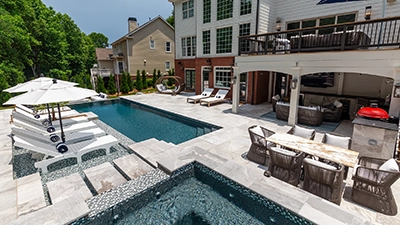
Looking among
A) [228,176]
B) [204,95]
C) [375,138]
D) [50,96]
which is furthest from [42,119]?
[375,138]

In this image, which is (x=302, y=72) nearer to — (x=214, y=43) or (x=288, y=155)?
(x=288, y=155)

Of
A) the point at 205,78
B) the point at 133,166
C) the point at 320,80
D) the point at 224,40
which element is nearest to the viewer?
the point at 133,166

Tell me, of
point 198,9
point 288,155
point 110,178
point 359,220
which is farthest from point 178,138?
point 198,9

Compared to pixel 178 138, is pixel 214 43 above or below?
above

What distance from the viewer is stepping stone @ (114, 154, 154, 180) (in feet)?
16.2

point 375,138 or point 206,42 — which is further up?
point 206,42

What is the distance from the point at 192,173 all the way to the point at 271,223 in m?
2.14

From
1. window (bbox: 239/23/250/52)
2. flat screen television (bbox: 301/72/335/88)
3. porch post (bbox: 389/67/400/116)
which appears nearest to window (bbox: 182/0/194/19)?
Result: window (bbox: 239/23/250/52)

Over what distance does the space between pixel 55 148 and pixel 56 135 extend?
1020 millimetres

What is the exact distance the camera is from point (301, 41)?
28.0 feet

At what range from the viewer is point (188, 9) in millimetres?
17469

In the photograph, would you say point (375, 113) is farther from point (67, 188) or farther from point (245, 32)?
point (245, 32)

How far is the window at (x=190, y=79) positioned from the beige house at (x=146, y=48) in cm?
874

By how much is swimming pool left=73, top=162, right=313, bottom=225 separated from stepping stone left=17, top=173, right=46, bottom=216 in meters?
1.18
